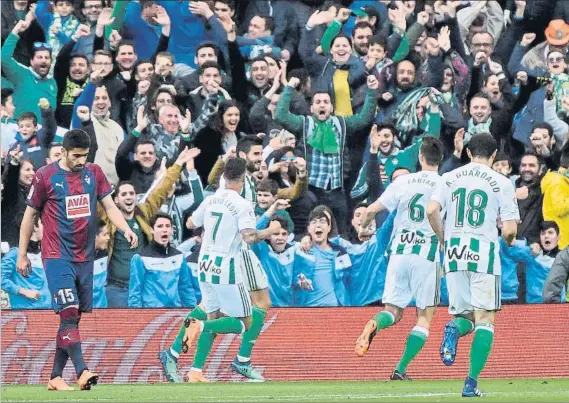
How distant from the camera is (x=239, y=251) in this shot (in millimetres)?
11383

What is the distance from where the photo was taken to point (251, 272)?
11.7 m

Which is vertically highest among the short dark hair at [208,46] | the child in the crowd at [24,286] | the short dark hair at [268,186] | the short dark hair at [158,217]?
the short dark hair at [208,46]

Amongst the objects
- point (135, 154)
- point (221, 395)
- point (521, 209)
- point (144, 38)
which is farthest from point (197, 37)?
point (221, 395)

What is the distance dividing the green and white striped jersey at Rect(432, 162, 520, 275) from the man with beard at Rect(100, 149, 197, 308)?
16.9 feet

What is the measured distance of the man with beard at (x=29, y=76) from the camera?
14.9 meters

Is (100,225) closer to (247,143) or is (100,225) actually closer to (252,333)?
(247,143)

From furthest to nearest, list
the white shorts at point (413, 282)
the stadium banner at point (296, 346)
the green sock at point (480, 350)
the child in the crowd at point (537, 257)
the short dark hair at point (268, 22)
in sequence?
the short dark hair at point (268, 22) < the child in the crowd at point (537, 257) < the stadium banner at point (296, 346) < the white shorts at point (413, 282) < the green sock at point (480, 350)

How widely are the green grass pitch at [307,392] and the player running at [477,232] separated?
19.8 inches

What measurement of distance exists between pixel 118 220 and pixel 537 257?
6070mm

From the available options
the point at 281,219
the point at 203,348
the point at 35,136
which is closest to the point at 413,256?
the point at 203,348

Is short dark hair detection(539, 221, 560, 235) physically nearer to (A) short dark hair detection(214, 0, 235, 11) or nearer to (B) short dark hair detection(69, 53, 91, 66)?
(A) short dark hair detection(214, 0, 235, 11)

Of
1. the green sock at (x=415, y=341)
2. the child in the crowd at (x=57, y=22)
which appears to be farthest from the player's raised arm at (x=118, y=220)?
the child in the crowd at (x=57, y=22)

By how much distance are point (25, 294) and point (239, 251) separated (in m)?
3.34

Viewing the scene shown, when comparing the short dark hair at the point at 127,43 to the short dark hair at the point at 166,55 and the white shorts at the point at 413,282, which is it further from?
the white shorts at the point at 413,282
